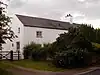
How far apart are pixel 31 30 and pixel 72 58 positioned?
1648 centimetres

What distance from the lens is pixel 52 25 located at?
36875 mm

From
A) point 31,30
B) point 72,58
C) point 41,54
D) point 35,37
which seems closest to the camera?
point 72,58

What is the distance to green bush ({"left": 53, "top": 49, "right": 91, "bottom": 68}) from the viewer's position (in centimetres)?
1712

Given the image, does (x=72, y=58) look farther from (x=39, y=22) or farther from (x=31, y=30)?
(x=39, y=22)

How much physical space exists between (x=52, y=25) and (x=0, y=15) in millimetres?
29335

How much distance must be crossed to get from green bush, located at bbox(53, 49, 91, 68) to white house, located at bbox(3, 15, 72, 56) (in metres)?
15.0

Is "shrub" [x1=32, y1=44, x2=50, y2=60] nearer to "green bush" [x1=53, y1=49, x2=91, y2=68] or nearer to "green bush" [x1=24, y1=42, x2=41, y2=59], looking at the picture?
"green bush" [x1=24, y1=42, x2=41, y2=59]

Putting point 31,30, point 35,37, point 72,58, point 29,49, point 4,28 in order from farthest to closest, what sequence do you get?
point 35,37 → point 31,30 → point 29,49 → point 72,58 → point 4,28

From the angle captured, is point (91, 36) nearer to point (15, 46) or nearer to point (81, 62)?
point (81, 62)

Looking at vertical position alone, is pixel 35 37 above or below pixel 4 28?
above

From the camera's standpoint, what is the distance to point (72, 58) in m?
17.2

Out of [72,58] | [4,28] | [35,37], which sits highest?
[35,37]

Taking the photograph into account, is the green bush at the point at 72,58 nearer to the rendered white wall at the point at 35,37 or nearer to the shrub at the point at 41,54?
the shrub at the point at 41,54

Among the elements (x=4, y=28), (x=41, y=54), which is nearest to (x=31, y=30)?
(x=41, y=54)
